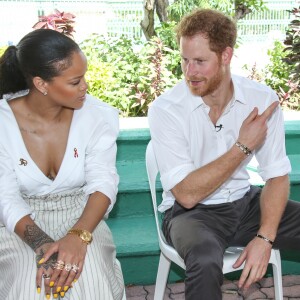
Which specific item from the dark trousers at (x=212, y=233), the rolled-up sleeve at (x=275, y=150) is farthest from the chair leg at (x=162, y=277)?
the rolled-up sleeve at (x=275, y=150)

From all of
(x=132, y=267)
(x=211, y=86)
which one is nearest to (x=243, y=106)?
(x=211, y=86)

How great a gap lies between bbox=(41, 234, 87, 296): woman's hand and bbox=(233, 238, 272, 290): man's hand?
649mm

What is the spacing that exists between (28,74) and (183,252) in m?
0.94

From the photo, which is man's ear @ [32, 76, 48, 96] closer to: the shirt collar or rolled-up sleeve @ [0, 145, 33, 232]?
rolled-up sleeve @ [0, 145, 33, 232]

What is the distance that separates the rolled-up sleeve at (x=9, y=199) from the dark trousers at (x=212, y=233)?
2.07 ft

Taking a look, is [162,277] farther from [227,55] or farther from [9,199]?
[227,55]

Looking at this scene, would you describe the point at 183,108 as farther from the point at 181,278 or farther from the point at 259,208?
the point at 181,278

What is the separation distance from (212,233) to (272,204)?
0.32 meters

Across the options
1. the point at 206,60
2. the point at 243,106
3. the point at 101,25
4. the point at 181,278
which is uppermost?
the point at 206,60

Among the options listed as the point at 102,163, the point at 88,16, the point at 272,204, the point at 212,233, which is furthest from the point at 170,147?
the point at 88,16

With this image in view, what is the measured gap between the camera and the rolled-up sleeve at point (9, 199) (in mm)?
2305

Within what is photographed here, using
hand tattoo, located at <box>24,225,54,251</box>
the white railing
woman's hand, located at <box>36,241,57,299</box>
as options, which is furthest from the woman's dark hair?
the white railing

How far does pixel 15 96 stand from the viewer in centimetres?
253

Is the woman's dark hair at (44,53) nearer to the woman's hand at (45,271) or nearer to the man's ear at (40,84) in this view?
the man's ear at (40,84)
